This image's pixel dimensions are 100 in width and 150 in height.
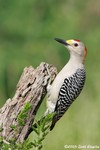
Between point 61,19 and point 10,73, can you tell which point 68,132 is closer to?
point 10,73

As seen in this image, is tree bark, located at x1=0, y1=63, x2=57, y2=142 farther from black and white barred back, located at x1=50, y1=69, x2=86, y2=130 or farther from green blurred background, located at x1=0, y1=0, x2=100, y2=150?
green blurred background, located at x1=0, y1=0, x2=100, y2=150

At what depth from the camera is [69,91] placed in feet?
29.4

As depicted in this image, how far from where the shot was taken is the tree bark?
7.48 metres

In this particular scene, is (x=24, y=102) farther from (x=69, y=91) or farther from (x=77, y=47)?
(x=77, y=47)

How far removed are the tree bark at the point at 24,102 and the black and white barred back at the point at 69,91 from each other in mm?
767

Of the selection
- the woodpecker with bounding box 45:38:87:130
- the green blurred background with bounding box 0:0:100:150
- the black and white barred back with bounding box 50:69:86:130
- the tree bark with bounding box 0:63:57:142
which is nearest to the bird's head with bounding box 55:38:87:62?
the woodpecker with bounding box 45:38:87:130

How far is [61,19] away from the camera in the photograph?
23.9 metres

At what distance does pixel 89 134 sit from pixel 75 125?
1.99 feet

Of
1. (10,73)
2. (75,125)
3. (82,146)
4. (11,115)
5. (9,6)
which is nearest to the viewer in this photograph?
(11,115)

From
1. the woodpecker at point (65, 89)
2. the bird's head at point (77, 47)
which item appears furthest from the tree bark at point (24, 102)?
the bird's head at point (77, 47)

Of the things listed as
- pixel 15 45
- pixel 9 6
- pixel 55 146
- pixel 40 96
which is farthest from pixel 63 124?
pixel 9 6

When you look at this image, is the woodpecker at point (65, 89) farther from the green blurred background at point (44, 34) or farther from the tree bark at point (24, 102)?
the green blurred background at point (44, 34)

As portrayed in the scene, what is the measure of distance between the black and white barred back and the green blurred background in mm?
5970

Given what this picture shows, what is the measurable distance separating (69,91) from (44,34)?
1422 centimetres
